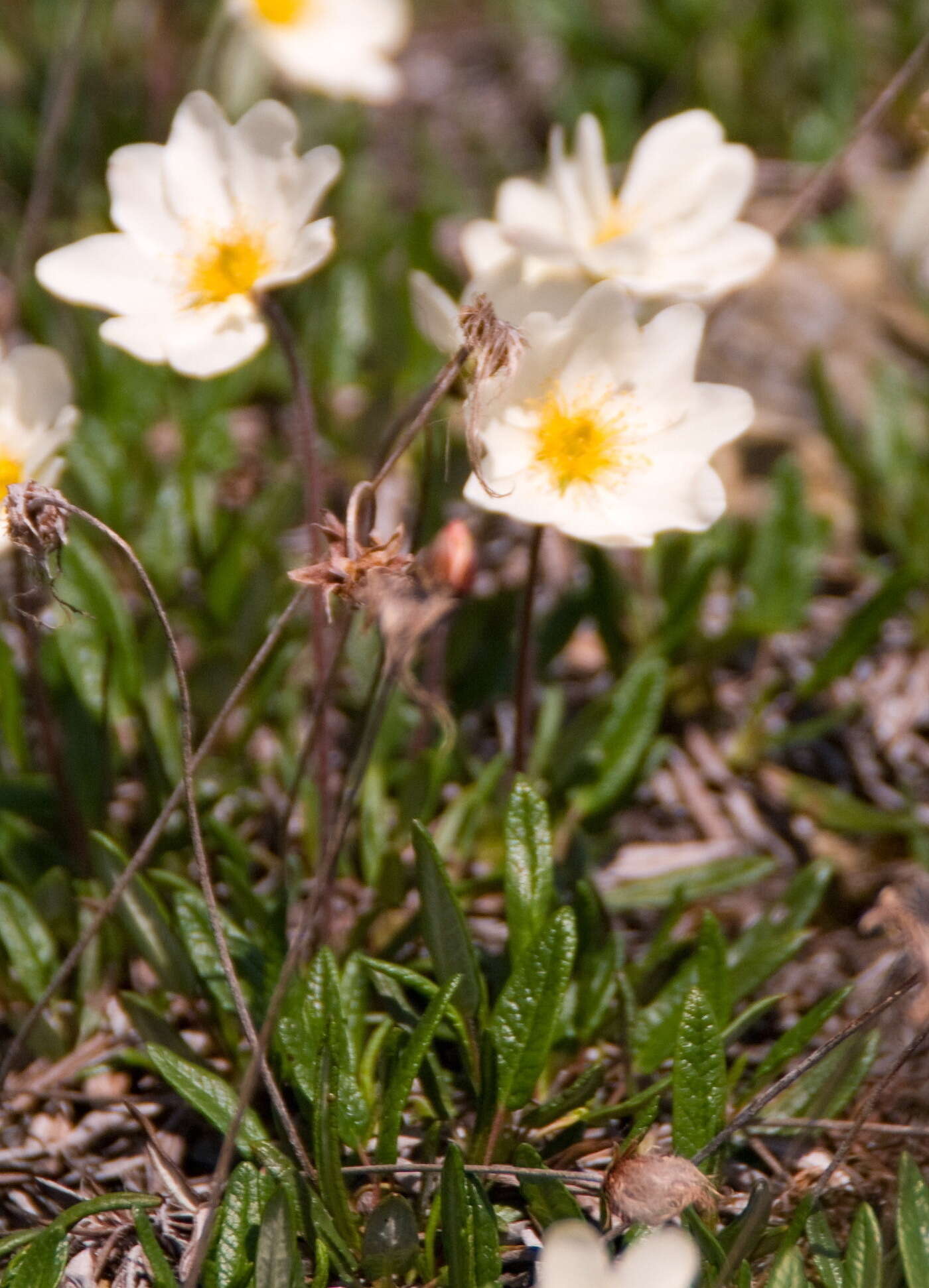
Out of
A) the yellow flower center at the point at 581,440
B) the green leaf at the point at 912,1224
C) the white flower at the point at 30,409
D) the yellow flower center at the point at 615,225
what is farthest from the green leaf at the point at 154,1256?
the yellow flower center at the point at 615,225

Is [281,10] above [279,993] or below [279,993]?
above

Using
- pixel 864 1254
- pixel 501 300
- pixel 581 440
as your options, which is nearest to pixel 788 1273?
pixel 864 1254

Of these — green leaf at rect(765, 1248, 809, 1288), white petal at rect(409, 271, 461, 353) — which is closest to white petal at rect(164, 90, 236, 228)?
white petal at rect(409, 271, 461, 353)

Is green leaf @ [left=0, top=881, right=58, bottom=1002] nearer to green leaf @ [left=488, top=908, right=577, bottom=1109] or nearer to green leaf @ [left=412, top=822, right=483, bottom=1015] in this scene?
green leaf @ [left=412, top=822, right=483, bottom=1015]

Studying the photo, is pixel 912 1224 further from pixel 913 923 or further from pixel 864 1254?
pixel 913 923

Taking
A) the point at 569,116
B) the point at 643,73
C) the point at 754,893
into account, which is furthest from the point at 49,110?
the point at 754,893
